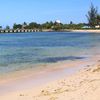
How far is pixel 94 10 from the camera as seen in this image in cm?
15550

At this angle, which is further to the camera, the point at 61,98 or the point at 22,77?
the point at 22,77

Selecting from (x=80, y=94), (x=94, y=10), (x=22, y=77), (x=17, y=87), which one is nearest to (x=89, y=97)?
(x=80, y=94)

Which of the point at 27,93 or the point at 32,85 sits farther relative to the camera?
the point at 32,85

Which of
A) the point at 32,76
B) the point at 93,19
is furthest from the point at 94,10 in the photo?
the point at 32,76

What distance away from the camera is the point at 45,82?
1338 cm

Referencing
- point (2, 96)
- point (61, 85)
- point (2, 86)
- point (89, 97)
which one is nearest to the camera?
point (89, 97)

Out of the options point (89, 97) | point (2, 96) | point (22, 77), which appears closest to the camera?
point (89, 97)

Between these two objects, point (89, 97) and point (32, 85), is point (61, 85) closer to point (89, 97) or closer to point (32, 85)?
point (32, 85)

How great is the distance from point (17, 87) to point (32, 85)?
0.65 metres

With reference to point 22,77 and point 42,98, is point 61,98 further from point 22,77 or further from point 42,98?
point 22,77

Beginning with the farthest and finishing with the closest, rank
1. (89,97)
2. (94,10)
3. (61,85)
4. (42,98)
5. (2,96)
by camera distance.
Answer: (94,10) → (61,85) → (2,96) → (42,98) → (89,97)

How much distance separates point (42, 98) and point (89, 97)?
1.41 m

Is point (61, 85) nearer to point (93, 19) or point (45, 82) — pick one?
point (45, 82)

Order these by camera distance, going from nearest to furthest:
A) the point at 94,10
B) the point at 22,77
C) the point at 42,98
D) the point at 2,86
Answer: the point at 42,98 < the point at 2,86 < the point at 22,77 < the point at 94,10
